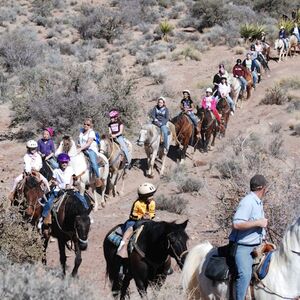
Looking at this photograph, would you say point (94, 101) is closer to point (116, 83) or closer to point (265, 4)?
point (116, 83)

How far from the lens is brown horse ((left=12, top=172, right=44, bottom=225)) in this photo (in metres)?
11.6

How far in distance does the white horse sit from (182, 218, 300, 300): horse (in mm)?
6893

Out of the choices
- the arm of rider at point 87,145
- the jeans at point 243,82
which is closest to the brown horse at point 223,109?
the jeans at point 243,82

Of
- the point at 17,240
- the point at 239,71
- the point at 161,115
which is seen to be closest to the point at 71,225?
the point at 17,240

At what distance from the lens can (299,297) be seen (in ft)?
22.5

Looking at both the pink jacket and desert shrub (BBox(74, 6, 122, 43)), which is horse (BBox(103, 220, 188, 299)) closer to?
the pink jacket

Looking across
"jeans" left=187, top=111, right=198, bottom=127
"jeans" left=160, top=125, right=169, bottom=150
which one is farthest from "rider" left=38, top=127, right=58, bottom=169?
"jeans" left=187, top=111, right=198, bottom=127

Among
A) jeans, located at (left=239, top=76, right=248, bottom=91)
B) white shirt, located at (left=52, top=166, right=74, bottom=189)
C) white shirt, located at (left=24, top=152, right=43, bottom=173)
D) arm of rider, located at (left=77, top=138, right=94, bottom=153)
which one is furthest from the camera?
jeans, located at (left=239, top=76, right=248, bottom=91)

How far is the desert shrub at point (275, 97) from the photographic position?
2481 cm

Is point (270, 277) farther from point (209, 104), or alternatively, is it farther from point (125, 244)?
point (209, 104)

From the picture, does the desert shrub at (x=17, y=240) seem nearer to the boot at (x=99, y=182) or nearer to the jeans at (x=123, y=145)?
the boot at (x=99, y=182)

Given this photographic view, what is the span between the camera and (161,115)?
17562mm

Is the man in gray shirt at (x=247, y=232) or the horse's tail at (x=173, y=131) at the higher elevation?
the man in gray shirt at (x=247, y=232)

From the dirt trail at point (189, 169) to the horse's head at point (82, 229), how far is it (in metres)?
0.62
